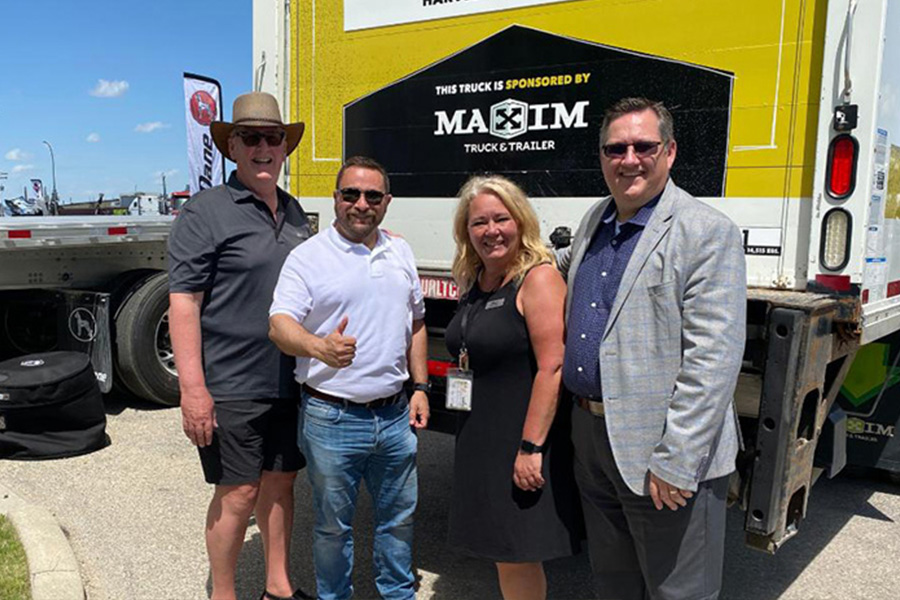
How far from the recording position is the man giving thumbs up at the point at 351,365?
8.31ft

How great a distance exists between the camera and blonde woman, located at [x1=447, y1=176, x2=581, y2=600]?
93.5 inches

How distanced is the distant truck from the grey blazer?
509 mm

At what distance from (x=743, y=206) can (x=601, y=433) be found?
1.22m

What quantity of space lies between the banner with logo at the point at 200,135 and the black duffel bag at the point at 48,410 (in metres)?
3.05

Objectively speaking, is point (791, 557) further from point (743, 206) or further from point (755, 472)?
point (743, 206)

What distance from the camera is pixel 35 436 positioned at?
16.5 ft

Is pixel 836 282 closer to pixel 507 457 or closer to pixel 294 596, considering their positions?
pixel 507 457

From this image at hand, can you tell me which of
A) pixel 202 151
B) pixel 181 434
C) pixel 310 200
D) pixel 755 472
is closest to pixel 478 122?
pixel 310 200

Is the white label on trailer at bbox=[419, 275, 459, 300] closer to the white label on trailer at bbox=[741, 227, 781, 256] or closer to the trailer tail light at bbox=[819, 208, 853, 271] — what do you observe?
the white label on trailer at bbox=[741, 227, 781, 256]

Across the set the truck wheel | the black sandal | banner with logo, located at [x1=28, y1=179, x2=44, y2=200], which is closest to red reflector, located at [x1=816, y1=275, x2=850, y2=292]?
the black sandal

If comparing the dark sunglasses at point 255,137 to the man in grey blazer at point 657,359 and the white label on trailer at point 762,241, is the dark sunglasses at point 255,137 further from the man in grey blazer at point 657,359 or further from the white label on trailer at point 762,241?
the white label on trailer at point 762,241

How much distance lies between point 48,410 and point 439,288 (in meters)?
3.08

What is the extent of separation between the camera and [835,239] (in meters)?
2.72

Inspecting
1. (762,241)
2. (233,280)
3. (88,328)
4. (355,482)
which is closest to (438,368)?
(355,482)
